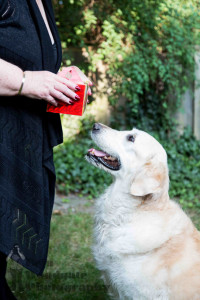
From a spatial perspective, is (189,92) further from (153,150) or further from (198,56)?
(153,150)

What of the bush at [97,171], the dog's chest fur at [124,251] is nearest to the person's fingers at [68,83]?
the dog's chest fur at [124,251]

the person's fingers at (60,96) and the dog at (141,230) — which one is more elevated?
the person's fingers at (60,96)

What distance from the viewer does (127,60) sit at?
19.0ft

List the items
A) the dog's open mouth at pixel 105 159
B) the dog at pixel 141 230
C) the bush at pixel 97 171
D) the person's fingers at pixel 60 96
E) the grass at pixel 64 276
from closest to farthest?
the person's fingers at pixel 60 96 < the dog at pixel 141 230 < the dog's open mouth at pixel 105 159 < the grass at pixel 64 276 < the bush at pixel 97 171

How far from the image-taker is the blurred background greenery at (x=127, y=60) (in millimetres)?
5598

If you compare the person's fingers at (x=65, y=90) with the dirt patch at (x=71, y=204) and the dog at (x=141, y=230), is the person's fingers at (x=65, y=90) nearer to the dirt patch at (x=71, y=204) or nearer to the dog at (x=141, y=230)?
the dog at (x=141, y=230)

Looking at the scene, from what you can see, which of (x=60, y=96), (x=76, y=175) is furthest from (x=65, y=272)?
(x=76, y=175)

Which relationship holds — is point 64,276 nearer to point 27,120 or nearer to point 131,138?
point 131,138

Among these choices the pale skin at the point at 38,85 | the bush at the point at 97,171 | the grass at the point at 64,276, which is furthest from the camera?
the bush at the point at 97,171

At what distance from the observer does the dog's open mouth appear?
249 centimetres

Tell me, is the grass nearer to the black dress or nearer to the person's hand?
the black dress

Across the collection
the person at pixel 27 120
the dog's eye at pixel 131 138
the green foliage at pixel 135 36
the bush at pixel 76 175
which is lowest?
the bush at pixel 76 175

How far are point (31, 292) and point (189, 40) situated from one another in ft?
14.6

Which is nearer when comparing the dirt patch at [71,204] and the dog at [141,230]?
the dog at [141,230]
